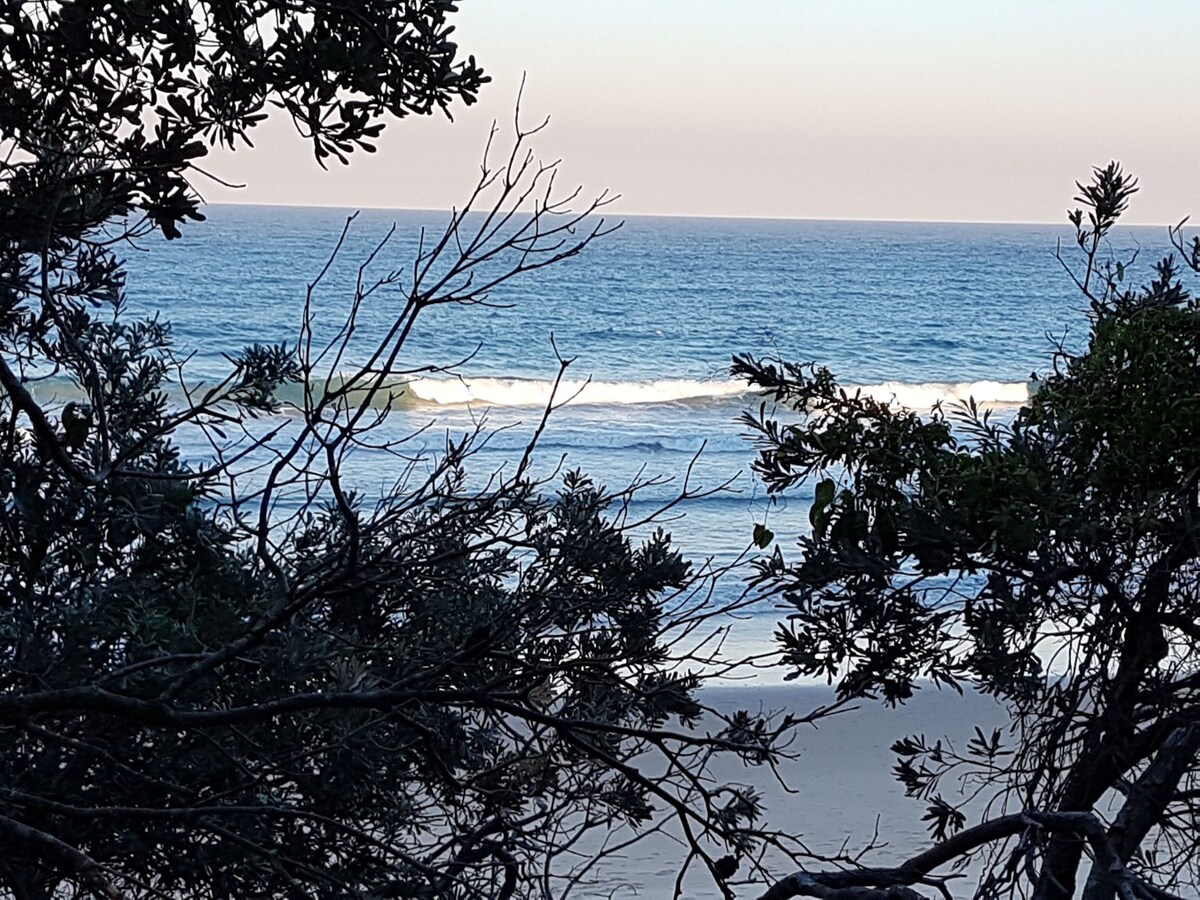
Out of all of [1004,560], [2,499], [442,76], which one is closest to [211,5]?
[442,76]

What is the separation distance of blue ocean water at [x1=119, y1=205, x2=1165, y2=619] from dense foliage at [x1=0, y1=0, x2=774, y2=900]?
198 inches

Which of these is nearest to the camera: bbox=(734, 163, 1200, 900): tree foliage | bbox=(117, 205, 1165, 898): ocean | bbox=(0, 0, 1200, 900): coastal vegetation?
bbox=(0, 0, 1200, 900): coastal vegetation

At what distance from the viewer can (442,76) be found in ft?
7.77

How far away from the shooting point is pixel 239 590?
320 cm

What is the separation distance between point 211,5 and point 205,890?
224 cm

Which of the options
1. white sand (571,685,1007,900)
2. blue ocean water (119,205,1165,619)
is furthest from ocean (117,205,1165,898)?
blue ocean water (119,205,1165,619)

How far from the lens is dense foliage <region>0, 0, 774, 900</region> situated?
2020 millimetres

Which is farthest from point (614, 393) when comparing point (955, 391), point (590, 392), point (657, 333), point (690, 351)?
point (657, 333)

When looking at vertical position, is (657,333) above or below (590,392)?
above

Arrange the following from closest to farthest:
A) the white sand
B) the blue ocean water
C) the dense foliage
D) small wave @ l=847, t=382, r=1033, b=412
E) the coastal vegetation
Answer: the dense foliage
the coastal vegetation
the white sand
the blue ocean water
small wave @ l=847, t=382, r=1033, b=412

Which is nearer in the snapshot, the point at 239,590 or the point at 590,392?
the point at 239,590

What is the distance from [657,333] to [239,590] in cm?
4461

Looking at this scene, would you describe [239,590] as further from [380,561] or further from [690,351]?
[690,351]

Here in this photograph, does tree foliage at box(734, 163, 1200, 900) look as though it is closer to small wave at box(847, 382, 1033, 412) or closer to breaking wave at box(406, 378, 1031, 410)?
breaking wave at box(406, 378, 1031, 410)
